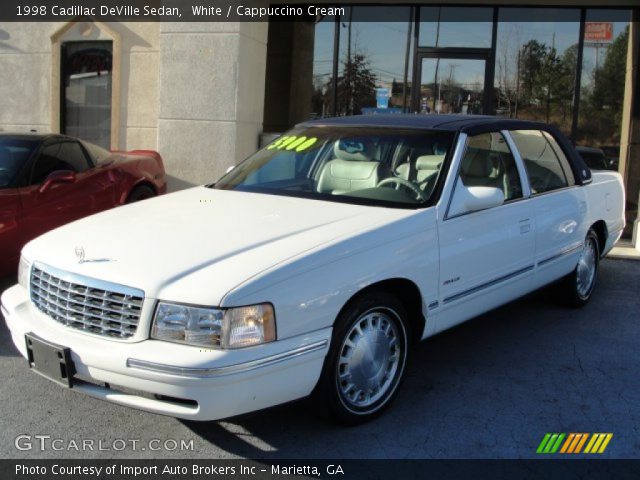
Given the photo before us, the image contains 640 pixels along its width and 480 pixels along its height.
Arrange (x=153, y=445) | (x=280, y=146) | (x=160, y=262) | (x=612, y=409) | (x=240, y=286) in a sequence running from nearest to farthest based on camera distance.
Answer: (x=240, y=286) < (x=160, y=262) < (x=153, y=445) < (x=612, y=409) < (x=280, y=146)

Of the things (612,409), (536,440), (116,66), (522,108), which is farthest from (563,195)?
(116,66)

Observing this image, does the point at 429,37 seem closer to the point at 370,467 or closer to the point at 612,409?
the point at 612,409

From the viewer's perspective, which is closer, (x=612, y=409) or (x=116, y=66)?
(x=612, y=409)

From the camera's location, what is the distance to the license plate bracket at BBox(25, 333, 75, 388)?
3160mm

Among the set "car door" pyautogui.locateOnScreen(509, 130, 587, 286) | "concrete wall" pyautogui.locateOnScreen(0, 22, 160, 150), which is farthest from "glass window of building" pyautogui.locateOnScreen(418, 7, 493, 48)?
"car door" pyautogui.locateOnScreen(509, 130, 587, 286)

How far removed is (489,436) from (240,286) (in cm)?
160

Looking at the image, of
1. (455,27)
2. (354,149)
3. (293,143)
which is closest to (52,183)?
(293,143)

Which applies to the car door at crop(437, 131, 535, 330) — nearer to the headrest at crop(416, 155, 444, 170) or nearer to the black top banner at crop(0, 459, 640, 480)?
the headrest at crop(416, 155, 444, 170)

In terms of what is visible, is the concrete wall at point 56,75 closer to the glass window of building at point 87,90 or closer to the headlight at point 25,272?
the glass window of building at point 87,90

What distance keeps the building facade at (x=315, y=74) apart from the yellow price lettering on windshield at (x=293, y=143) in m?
4.61

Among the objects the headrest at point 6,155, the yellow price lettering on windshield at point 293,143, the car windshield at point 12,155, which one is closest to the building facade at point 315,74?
the car windshield at point 12,155

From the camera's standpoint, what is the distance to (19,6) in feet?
37.1

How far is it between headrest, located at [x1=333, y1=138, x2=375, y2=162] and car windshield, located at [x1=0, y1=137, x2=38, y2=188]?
3060 millimetres
